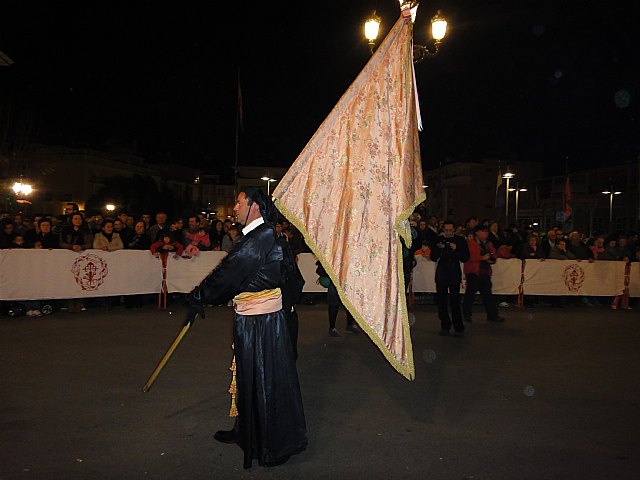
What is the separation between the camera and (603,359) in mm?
8055

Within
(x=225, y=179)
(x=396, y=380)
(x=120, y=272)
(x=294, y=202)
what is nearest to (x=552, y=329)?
(x=396, y=380)

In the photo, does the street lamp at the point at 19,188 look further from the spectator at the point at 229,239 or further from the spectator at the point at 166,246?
the spectator at the point at 166,246

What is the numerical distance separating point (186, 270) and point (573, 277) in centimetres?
870

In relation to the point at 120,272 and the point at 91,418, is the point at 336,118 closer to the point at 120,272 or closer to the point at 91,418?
the point at 91,418

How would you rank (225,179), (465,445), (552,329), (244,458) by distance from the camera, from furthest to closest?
1. (225,179)
2. (552,329)
3. (465,445)
4. (244,458)

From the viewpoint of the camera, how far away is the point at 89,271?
1125 centimetres

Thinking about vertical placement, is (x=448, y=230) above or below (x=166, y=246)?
above

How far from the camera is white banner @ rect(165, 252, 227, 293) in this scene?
12367 mm

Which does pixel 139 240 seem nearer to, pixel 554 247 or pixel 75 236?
pixel 75 236

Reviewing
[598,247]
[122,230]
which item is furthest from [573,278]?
[122,230]

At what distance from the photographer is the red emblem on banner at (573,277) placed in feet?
45.9

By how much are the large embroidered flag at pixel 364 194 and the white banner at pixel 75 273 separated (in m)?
7.33

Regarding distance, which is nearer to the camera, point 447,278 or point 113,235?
point 447,278

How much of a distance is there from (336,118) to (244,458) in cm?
270
